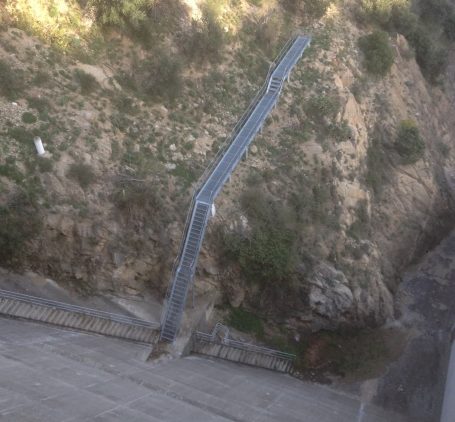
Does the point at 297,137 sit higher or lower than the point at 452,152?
lower

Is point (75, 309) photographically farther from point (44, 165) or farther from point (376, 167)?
point (376, 167)

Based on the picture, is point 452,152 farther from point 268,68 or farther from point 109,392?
point 109,392

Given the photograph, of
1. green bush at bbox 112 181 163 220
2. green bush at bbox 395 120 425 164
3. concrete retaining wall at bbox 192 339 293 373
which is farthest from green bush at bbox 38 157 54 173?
green bush at bbox 395 120 425 164

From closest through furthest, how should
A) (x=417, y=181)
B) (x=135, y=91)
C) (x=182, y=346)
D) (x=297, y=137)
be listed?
(x=182, y=346), (x=135, y=91), (x=297, y=137), (x=417, y=181)

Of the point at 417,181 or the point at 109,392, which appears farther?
the point at 417,181

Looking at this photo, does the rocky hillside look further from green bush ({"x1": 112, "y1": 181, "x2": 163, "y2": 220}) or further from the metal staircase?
the metal staircase

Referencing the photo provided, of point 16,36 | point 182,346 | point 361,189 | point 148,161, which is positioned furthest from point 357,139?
point 16,36
